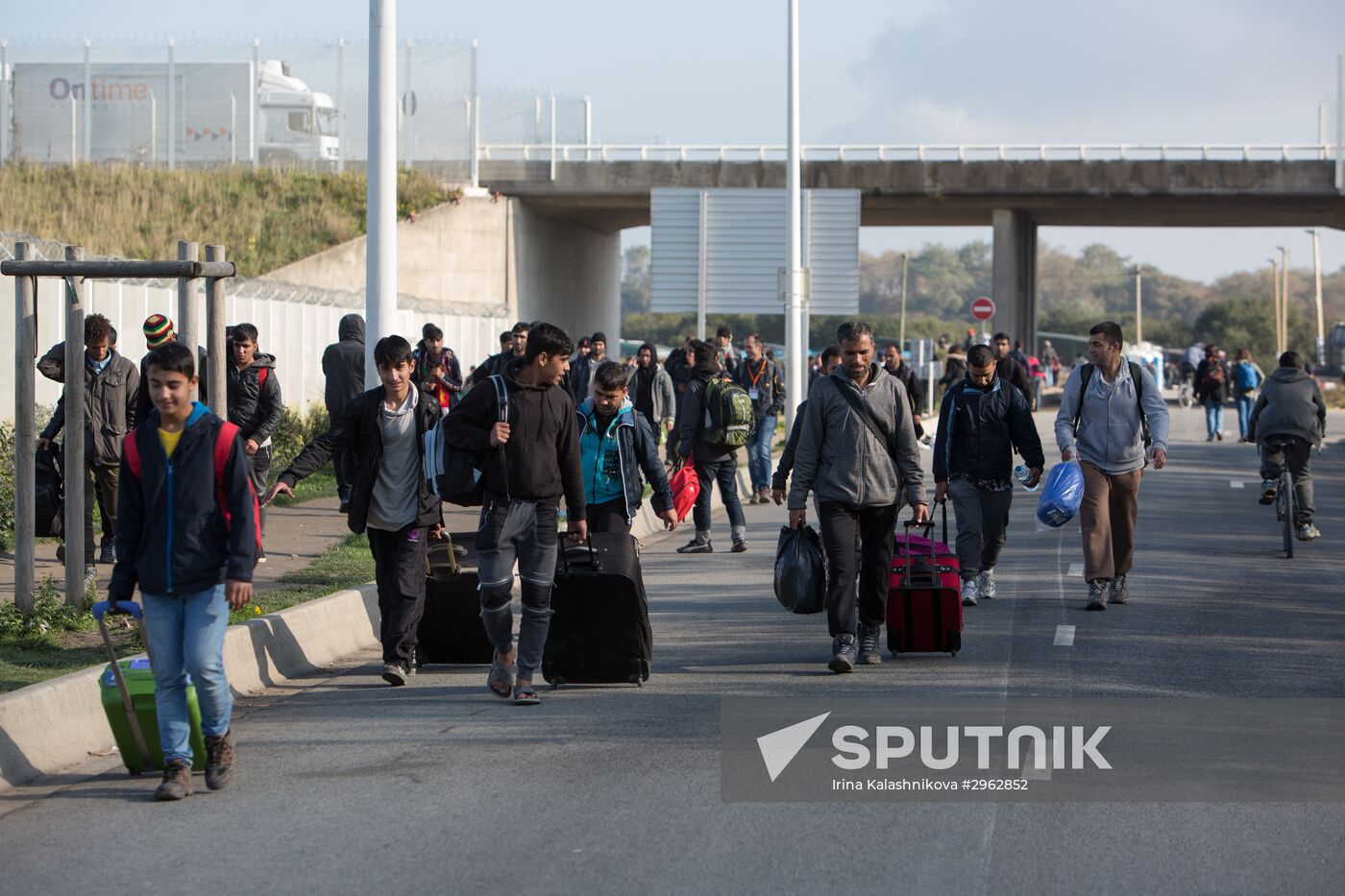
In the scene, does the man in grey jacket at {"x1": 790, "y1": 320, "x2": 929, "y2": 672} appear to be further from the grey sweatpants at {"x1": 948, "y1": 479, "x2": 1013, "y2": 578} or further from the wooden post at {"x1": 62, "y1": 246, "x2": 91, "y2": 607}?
the wooden post at {"x1": 62, "y1": 246, "x2": 91, "y2": 607}

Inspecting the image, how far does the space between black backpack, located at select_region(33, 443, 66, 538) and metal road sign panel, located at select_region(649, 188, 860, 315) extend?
19245 mm

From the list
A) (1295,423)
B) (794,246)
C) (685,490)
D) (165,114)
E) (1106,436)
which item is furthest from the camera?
(165,114)

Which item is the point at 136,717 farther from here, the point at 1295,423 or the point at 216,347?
→ the point at 1295,423

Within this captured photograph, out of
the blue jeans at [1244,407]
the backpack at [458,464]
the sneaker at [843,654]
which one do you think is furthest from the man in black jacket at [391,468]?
the blue jeans at [1244,407]

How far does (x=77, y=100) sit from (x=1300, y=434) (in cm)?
3418

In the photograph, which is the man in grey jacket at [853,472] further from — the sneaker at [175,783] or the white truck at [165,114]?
the white truck at [165,114]

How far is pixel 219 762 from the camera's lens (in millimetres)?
6797

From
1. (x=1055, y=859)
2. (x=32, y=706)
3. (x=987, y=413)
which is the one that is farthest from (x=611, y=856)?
(x=987, y=413)

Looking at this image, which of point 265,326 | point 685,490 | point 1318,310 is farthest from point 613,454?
point 1318,310

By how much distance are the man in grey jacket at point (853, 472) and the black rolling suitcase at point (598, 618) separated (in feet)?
3.41

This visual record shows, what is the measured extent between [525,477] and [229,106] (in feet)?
118

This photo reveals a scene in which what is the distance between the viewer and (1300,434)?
15.6 meters

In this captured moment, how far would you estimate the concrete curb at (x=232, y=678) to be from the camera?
7.14 metres

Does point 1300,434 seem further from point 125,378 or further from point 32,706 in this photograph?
point 32,706
